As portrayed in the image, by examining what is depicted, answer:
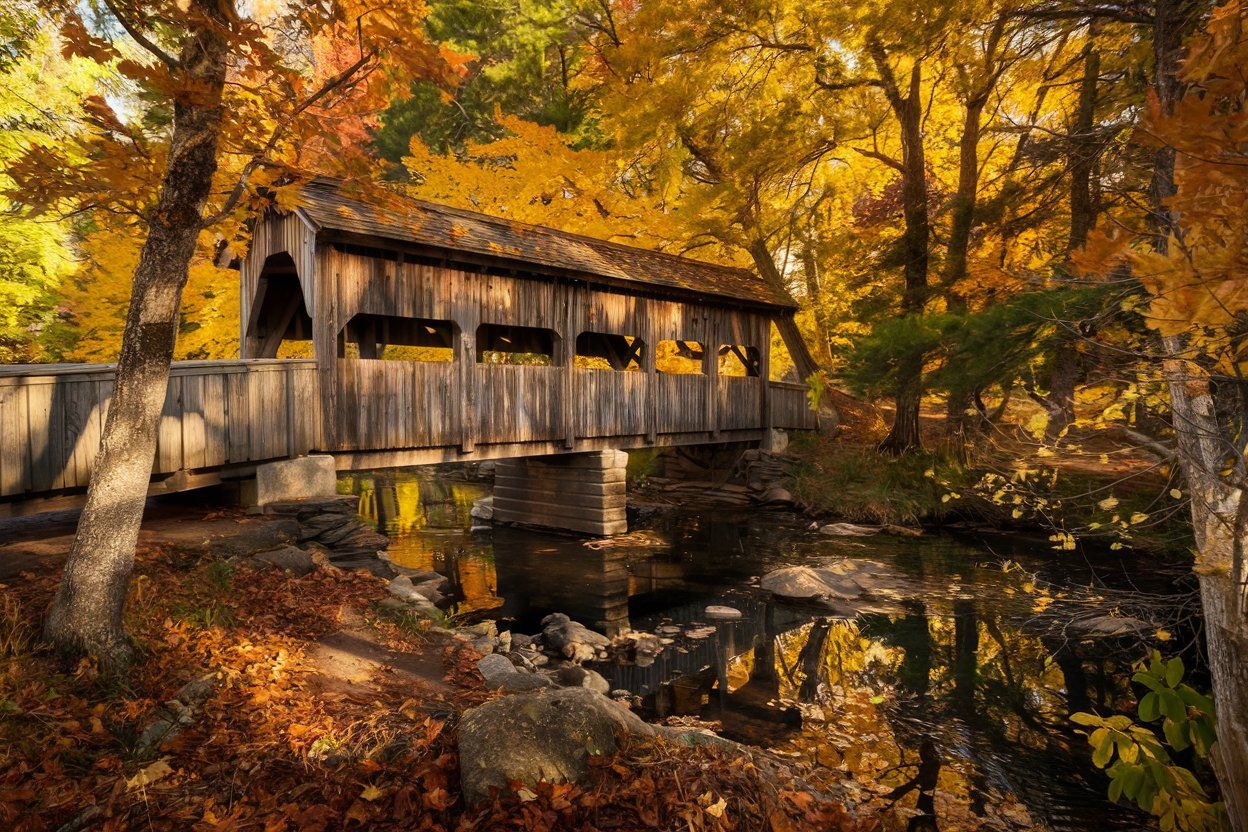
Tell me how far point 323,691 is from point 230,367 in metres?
4.75

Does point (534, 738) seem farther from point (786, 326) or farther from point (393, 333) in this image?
point (786, 326)

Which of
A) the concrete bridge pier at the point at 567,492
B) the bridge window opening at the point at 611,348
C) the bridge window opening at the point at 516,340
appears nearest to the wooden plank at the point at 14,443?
the concrete bridge pier at the point at 567,492

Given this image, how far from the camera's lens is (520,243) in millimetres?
11164

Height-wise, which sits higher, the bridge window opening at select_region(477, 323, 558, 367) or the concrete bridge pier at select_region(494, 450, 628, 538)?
the bridge window opening at select_region(477, 323, 558, 367)

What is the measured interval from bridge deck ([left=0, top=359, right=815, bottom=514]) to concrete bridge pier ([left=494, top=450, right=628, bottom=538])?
0.54 m

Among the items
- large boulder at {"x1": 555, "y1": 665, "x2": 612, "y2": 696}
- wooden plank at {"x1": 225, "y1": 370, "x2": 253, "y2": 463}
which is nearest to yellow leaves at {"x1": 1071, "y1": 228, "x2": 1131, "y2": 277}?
large boulder at {"x1": 555, "y1": 665, "x2": 612, "y2": 696}

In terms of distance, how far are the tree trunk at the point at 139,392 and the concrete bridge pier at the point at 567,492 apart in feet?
29.0

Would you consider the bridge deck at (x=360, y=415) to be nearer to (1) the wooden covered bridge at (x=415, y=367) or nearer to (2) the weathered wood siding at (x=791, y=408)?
(1) the wooden covered bridge at (x=415, y=367)

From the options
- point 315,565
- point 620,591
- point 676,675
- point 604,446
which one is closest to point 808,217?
point 604,446

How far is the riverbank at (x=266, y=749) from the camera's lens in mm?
2752

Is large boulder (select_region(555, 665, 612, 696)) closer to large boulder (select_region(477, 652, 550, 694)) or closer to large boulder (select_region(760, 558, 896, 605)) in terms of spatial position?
large boulder (select_region(477, 652, 550, 694))

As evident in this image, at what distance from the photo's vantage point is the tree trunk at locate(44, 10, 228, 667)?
12.4 ft

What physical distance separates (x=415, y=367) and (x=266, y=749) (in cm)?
706

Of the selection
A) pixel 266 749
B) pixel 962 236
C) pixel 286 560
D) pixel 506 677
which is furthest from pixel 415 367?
pixel 962 236
